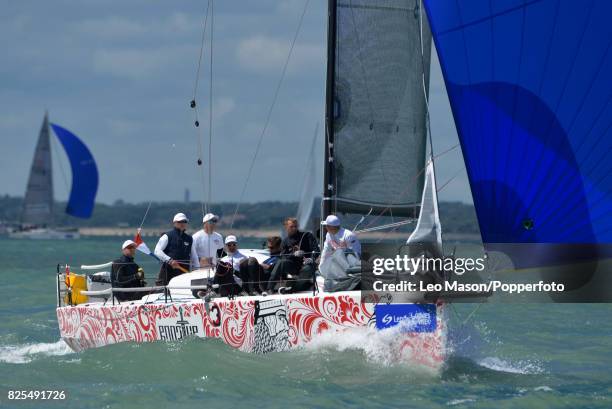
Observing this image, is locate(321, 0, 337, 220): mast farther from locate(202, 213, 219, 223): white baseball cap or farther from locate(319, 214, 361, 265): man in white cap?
locate(202, 213, 219, 223): white baseball cap

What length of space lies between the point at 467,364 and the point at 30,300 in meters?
14.5

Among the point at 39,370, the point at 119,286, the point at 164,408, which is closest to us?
the point at 164,408

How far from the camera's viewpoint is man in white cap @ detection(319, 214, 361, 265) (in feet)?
37.9

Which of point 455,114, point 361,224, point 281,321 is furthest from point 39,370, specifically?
point 455,114

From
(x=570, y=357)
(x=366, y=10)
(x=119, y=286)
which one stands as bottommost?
(x=570, y=357)

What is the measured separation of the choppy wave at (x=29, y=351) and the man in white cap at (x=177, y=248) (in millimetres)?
1637

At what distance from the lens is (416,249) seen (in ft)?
36.1

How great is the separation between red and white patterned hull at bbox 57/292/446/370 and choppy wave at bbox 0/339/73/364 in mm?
527

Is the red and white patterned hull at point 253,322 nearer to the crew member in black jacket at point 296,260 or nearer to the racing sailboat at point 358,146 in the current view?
the racing sailboat at point 358,146

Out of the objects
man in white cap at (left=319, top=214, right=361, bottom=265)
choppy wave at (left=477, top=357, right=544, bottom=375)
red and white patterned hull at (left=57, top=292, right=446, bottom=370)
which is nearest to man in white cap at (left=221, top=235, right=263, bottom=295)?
red and white patterned hull at (left=57, top=292, right=446, bottom=370)

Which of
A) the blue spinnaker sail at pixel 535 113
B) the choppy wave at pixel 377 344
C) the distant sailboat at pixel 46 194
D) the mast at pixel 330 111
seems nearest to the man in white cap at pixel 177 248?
the mast at pixel 330 111

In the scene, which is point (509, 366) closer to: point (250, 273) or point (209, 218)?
point (250, 273)

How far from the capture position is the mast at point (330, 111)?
1300 cm

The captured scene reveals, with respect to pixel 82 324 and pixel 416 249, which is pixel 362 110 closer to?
pixel 416 249
